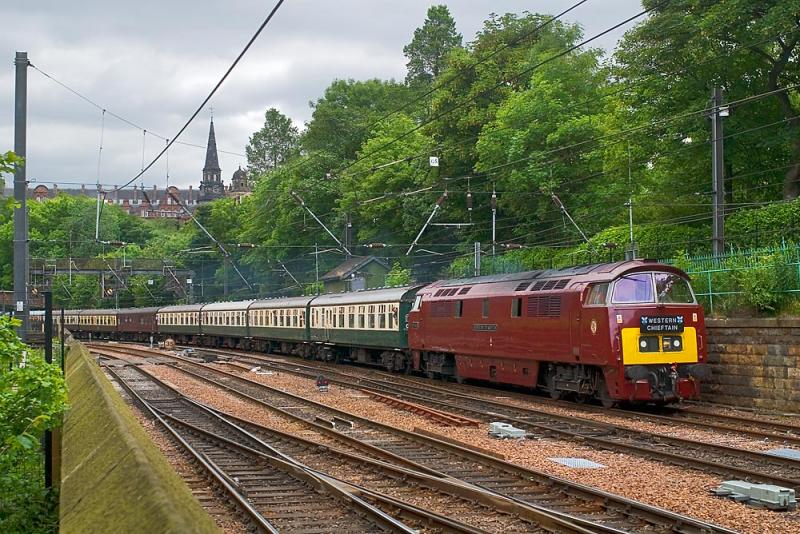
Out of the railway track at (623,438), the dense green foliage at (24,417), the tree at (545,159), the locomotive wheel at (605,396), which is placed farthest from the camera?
the tree at (545,159)

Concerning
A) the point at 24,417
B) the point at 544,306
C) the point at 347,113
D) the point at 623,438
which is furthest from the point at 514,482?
the point at 347,113

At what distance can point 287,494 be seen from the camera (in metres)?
12.4

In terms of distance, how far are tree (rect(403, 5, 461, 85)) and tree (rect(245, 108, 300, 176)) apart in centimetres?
2428

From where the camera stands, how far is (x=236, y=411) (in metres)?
22.9

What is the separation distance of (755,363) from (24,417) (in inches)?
633

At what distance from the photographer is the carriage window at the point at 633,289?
20.0 metres

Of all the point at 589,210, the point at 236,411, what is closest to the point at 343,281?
the point at 589,210

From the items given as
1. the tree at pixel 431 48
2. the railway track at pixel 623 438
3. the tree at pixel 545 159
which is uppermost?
the tree at pixel 431 48

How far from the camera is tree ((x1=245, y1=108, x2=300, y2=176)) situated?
114 metres

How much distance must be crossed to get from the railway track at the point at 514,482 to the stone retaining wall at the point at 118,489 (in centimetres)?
476

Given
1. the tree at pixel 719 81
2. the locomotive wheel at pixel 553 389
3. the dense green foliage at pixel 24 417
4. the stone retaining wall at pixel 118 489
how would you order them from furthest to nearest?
1. the tree at pixel 719 81
2. the locomotive wheel at pixel 553 389
3. the dense green foliage at pixel 24 417
4. the stone retaining wall at pixel 118 489

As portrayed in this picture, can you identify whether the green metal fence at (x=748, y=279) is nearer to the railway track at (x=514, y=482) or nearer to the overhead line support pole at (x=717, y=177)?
the overhead line support pole at (x=717, y=177)

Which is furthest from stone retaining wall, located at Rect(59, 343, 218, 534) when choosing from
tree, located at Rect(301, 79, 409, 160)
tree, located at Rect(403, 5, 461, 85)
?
tree, located at Rect(403, 5, 461, 85)

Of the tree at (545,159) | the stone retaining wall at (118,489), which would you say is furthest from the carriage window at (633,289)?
the tree at (545,159)
